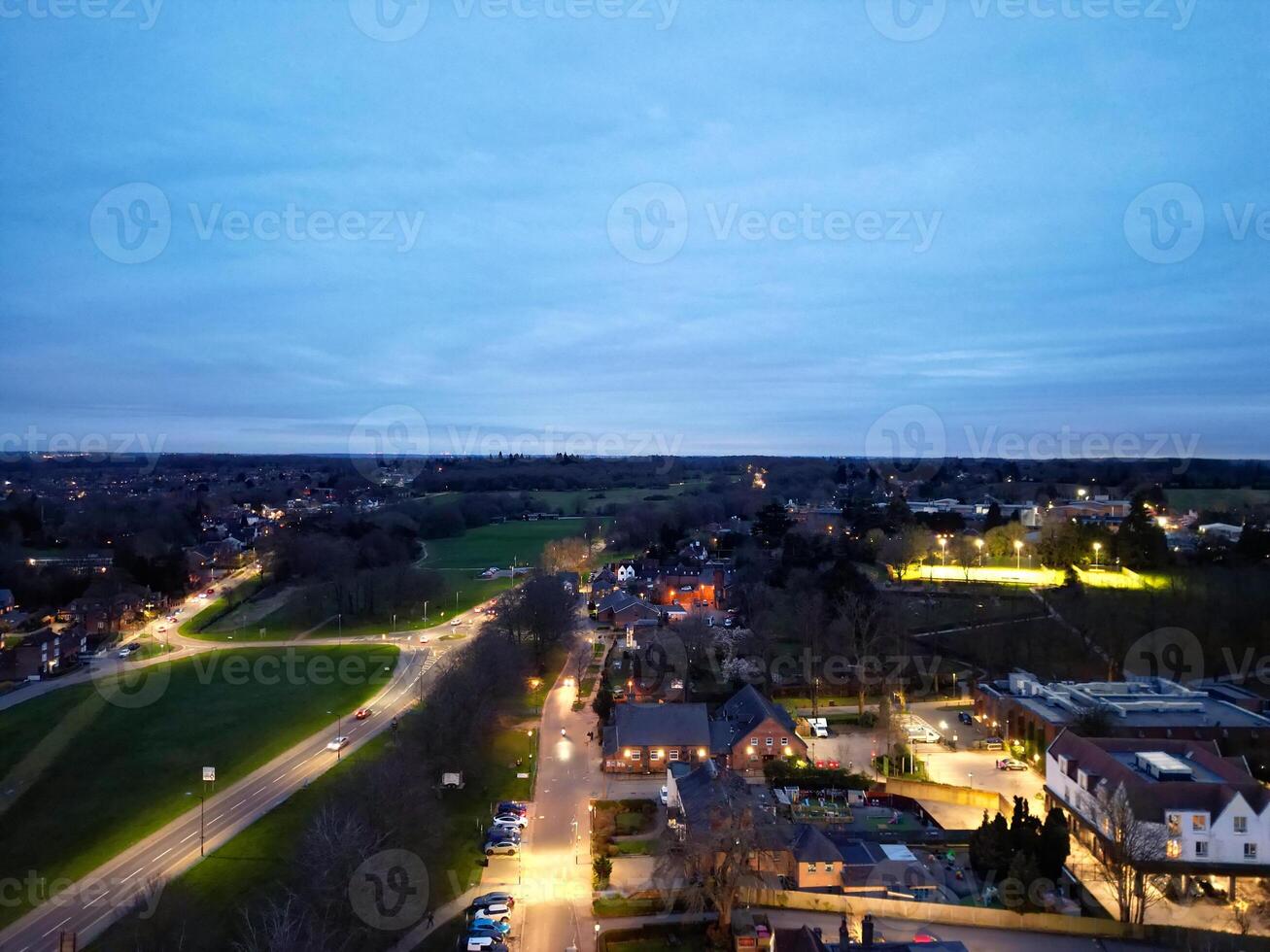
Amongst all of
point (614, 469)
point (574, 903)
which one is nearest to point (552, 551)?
point (574, 903)

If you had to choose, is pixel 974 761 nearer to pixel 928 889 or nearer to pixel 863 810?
pixel 863 810

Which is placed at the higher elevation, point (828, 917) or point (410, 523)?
point (410, 523)

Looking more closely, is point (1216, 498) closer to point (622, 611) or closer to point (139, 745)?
point (622, 611)

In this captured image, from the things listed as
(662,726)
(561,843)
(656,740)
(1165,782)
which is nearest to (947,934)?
(1165,782)

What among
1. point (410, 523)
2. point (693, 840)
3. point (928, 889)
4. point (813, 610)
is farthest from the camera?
point (410, 523)

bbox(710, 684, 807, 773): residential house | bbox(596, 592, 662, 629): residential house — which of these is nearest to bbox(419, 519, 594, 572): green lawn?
bbox(596, 592, 662, 629): residential house

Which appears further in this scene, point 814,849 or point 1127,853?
point 814,849

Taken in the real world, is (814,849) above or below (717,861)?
below
